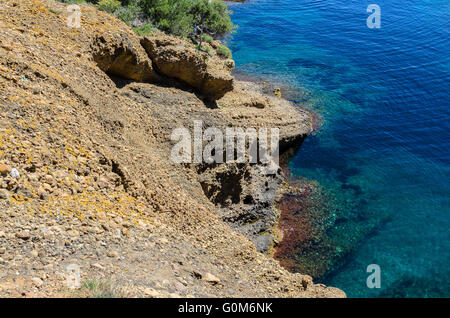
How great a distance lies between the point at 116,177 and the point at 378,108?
2415cm

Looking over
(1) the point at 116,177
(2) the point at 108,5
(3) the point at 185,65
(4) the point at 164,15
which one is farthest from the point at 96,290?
(4) the point at 164,15

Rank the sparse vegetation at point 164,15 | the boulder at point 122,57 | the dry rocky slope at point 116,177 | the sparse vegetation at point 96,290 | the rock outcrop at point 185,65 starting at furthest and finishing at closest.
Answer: the sparse vegetation at point 164,15
the rock outcrop at point 185,65
the boulder at point 122,57
the dry rocky slope at point 116,177
the sparse vegetation at point 96,290

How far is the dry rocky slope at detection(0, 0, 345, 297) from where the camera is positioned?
27.7 feet

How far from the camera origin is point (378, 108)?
29203 millimetres

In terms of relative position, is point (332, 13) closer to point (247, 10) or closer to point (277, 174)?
point (247, 10)

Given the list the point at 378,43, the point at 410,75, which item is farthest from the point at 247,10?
the point at 410,75

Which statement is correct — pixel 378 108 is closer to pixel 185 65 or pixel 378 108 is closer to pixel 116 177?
pixel 185 65

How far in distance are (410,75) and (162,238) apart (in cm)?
3087

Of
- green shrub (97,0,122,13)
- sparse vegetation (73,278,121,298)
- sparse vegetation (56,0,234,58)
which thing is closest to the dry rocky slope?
sparse vegetation (73,278,121,298)

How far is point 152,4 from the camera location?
2378 cm

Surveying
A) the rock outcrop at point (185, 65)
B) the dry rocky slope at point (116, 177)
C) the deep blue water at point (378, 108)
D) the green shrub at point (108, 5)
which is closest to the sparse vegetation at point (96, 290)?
the dry rocky slope at point (116, 177)

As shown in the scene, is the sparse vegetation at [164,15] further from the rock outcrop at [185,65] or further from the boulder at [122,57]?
the boulder at [122,57]

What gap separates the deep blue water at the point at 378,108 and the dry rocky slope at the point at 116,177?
5.53m

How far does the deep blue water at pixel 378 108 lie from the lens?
1768cm
